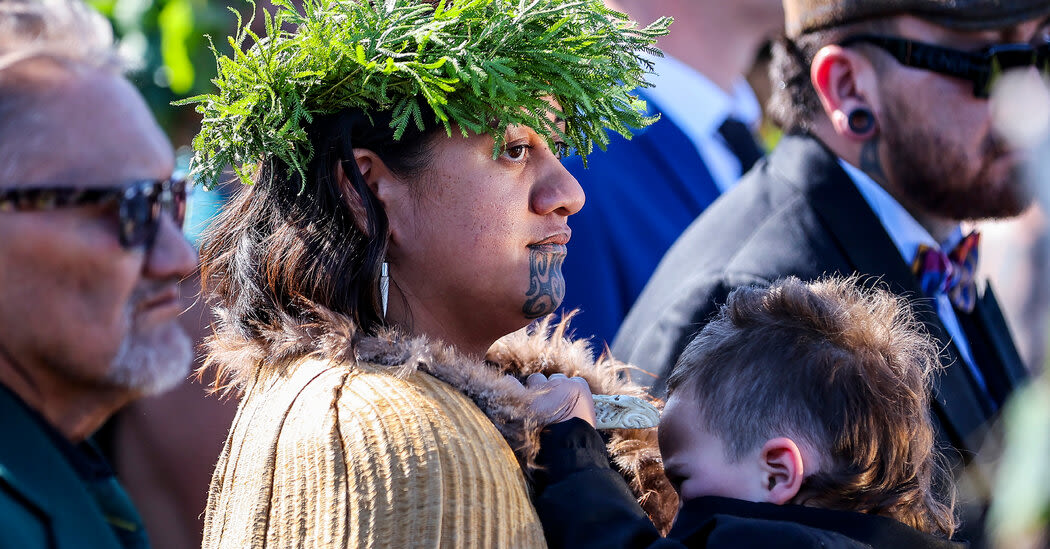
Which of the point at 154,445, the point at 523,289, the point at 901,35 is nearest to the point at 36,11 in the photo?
the point at 523,289

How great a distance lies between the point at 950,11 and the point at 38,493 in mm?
2985

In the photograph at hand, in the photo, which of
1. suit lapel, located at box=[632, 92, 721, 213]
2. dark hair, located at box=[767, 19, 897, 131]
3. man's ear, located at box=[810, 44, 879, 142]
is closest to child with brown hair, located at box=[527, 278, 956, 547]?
man's ear, located at box=[810, 44, 879, 142]

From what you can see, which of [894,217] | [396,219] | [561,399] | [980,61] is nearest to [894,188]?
[894,217]

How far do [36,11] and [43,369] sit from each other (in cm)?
48

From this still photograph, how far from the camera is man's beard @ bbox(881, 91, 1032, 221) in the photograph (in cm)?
337

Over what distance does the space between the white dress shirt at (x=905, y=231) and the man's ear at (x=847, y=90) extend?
132mm

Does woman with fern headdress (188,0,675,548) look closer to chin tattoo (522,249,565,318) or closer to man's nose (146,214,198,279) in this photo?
chin tattoo (522,249,565,318)

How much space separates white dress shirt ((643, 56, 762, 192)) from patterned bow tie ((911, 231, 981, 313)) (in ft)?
4.23

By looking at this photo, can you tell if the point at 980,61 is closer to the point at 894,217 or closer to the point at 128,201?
the point at 894,217

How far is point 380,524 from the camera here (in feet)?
5.94

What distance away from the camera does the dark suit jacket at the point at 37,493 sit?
134 cm

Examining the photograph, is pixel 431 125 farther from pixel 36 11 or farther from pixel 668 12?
pixel 668 12

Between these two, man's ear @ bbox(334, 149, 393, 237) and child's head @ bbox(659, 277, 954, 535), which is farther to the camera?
man's ear @ bbox(334, 149, 393, 237)

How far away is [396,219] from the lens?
228cm
